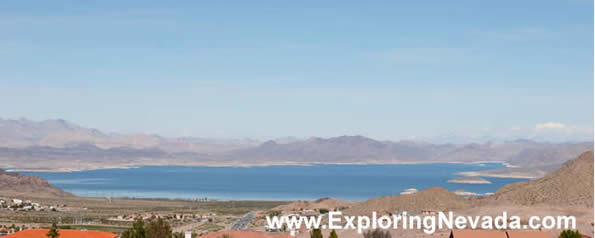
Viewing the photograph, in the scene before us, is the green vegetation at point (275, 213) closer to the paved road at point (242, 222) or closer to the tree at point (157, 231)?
the paved road at point (242, 222)

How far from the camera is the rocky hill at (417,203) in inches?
4434

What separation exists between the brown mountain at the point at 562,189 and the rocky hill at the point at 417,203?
5.75 m

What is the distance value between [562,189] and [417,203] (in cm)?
1951

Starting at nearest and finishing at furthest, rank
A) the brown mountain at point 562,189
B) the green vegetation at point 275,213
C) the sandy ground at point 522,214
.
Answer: the sandy ground at point 522,214 < the brown mountain at point 562,189 < the green vegetation at point 275,213

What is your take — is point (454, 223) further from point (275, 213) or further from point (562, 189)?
point (275, 213)

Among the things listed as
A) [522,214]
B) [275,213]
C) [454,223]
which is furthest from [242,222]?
[522,214]

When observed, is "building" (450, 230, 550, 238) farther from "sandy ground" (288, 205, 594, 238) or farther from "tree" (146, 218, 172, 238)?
"tree" (146, 218, 172, 238)

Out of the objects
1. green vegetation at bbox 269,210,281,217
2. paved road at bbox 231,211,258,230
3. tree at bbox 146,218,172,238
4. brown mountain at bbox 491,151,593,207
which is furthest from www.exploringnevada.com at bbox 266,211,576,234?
tree at bbox 146,218,172,238

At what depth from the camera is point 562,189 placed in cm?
10475

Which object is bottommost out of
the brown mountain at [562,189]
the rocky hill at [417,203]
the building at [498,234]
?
the building at [498,234]

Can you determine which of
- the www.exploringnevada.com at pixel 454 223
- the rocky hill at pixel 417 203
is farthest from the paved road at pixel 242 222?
the rocky hill at pixel 417 203

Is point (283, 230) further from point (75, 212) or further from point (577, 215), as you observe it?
point (75, 212)

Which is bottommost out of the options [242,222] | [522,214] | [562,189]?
[242,222]

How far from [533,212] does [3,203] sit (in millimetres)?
95954
